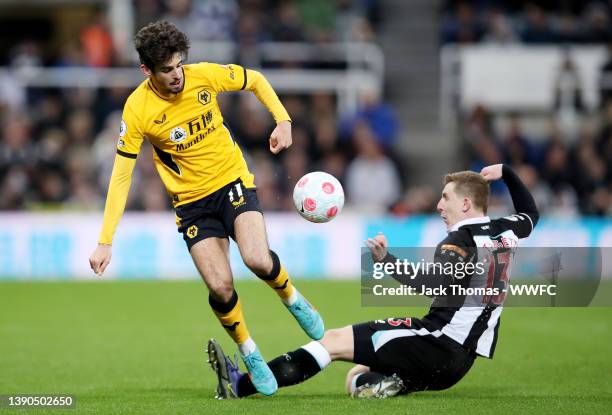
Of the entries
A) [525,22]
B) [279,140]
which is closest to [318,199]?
[279,140]

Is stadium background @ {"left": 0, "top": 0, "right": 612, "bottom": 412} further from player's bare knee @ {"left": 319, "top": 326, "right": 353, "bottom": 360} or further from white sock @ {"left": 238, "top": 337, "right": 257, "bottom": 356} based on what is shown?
player's bare knee @ {"left": 319, "top": 326, "right": 353, "bottom": 360}

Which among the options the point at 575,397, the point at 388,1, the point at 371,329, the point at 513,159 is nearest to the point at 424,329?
the point at 371,329

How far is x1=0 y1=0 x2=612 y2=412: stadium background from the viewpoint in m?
15.7

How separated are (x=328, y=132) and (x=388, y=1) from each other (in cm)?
520

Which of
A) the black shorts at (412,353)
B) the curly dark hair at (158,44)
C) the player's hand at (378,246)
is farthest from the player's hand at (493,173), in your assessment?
the curly dark hair at (158,44)

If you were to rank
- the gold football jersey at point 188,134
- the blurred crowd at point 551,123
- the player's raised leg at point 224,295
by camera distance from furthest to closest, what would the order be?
the blurred crowd at point 551,123, the gold football jersey at point 188,134, the player's raised leg at point 224,295

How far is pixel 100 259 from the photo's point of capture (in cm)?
666

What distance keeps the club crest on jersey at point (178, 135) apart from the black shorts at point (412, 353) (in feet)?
5.64

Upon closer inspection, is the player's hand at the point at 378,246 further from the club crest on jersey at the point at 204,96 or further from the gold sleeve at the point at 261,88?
the club crest on jersey at the point at 204,96

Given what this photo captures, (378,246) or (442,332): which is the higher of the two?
(378,246)

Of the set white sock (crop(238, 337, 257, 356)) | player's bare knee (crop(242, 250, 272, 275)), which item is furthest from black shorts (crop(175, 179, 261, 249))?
white sock (crop(238, 337, 257, 356))

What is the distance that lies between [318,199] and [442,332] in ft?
3.97

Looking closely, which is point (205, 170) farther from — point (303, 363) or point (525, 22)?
point (525, 22)

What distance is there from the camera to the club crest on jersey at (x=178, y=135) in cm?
719
